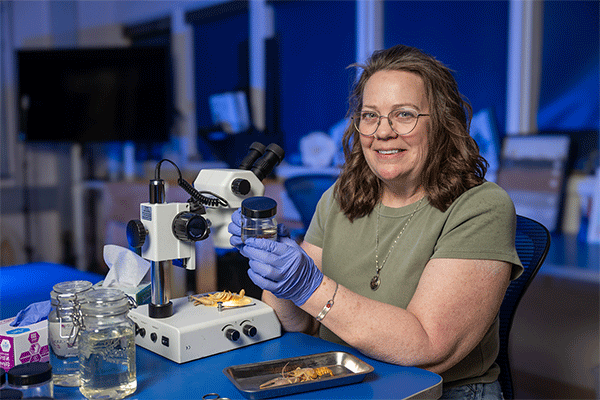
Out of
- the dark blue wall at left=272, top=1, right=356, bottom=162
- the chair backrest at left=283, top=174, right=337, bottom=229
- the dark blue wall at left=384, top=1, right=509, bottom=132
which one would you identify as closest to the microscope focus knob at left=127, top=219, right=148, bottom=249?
the chair backrest at left=283, top=174, right=337, bottom=229

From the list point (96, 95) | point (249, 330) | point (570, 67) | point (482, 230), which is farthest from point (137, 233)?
point (96, 95)

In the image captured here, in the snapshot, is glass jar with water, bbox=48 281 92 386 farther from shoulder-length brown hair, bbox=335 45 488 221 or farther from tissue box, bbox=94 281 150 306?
shoulder-length brown hair, bbox=335 45 488 221

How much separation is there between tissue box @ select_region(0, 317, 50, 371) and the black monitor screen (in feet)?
10.9

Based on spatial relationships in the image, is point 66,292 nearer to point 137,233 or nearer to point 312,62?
point 137,233

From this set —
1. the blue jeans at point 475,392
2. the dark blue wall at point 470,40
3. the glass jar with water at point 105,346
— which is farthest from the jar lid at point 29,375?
the dark blue wall at point 470,40

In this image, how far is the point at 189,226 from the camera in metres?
1.05

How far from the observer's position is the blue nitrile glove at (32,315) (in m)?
1.06

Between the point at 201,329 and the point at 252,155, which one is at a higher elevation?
the point at 252,155

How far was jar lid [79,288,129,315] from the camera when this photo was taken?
0.87m

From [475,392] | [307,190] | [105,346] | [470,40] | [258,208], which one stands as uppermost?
[470,40]

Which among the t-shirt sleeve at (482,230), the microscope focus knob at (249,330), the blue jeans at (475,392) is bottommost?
the blue jeans at (475,392)

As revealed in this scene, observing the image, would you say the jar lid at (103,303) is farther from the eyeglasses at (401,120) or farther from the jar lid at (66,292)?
the eyeglasses at (401,120)

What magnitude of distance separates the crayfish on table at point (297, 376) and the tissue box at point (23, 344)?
1.47ft

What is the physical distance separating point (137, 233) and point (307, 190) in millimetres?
1917
